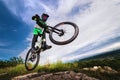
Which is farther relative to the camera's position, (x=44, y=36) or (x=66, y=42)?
(x=44, y=36)

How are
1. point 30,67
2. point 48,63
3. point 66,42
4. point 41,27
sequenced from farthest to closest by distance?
point 48,63
point 30,67
point 41,27
point 66,42

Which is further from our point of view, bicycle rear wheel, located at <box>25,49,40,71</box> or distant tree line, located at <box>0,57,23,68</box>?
distant tree line, located at <box>0,57,23,68</box>

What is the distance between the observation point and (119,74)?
1914cm

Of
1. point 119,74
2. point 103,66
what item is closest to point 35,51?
point 119,74

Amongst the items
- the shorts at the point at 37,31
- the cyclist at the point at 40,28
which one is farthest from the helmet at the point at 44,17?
the shorts at the point at 37,31

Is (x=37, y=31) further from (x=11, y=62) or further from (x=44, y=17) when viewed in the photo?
(x=11, y=62)

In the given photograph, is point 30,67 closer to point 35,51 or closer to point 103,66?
point 35,51

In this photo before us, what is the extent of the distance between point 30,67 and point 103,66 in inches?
353

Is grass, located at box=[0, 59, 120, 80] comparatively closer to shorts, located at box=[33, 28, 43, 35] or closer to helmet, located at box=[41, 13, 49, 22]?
shorts, located at box=[33, 28, 43, 35]

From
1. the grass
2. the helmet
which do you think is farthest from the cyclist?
the grass

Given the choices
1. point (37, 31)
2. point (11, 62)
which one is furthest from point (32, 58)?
point (11, 62)

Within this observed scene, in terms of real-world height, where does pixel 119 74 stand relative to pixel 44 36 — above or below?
below

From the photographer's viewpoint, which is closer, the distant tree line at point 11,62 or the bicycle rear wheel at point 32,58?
the bicycle rear wheel at point 32,58

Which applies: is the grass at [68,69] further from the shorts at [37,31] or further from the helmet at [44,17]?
the helmet at [44,17]
